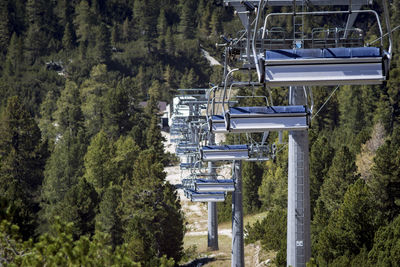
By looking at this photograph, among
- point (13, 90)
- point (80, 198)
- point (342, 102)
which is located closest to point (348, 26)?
point (80, 198)

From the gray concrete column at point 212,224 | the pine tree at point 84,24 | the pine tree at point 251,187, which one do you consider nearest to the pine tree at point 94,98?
the pine tree at point 84,24

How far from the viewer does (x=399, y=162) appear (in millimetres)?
32062

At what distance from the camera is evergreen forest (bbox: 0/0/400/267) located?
24.3 m

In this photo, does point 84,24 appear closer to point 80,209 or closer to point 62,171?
point 62,171

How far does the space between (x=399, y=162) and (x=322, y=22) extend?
9917 cm

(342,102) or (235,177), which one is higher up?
(342,102)

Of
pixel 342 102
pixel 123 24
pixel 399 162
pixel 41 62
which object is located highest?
pixel 123 24

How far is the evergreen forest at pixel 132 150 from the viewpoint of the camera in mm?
24328

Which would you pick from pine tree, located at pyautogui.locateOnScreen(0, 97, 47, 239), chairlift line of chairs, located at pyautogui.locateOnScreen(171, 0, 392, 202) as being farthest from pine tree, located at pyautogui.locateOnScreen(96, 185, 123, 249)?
chairlift line of chairs, located at pyautogui.locateOnScreen(171, 0, 392, 202)

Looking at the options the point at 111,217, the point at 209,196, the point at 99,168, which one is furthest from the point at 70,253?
the point at 99,168

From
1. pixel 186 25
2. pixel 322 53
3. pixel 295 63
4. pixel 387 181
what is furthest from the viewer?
pixel 186 25

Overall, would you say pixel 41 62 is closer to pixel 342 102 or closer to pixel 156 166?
pixel 342 102

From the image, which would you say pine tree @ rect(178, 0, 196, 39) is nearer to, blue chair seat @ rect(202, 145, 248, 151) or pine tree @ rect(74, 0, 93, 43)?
pine tree @ rect(74, 0, 93, 43)

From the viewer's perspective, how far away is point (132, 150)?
201 feet
